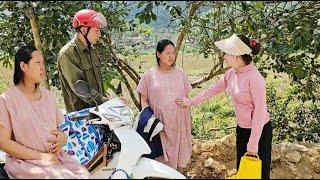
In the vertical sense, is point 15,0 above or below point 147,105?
above

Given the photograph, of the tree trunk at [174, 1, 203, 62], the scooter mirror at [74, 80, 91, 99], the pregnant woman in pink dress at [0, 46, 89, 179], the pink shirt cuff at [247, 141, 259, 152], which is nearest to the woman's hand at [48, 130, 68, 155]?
the pregnant woman in pink dress at [0, 46, 89, 179]

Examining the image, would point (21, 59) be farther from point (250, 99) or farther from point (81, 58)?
point (250, 99)

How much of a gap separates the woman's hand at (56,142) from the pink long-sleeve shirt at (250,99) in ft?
4.19

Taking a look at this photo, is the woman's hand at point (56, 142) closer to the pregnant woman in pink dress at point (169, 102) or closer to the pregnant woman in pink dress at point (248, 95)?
the pregnant woman in pink dress at point (169, 102)

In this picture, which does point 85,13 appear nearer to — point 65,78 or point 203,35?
point 65,78

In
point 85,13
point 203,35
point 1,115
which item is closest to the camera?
point 1,115

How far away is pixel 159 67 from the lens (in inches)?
170

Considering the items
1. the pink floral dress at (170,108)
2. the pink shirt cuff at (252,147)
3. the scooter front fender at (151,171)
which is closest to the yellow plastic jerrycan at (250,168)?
the pink shirt cuff at (252,147)

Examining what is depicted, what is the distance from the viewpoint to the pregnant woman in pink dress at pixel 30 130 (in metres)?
3.21

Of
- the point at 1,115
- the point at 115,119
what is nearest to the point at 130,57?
the point at 115,119

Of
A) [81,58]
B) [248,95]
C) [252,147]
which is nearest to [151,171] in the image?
[252,147]

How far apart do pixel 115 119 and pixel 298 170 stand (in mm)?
2757

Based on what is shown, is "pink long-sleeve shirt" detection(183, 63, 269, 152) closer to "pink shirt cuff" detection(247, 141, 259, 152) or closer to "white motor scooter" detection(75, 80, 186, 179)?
"pink shirt cuff" detection(247, 141, 259, 152)

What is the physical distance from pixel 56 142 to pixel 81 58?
0.90 metres
